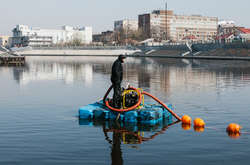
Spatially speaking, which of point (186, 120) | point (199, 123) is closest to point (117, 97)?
point (186, 120)

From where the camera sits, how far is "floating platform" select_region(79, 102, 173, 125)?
15.5 m

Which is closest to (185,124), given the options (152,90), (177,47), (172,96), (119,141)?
(119,141)

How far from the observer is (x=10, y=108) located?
19703 mm

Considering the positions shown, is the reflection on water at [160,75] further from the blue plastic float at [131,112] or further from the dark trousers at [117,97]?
the dark trousers at [117,97]

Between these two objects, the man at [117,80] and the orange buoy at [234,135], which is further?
the man at [117,80]

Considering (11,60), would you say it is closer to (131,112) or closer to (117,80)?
(117,80)

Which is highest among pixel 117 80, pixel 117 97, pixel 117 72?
pixel 117 72

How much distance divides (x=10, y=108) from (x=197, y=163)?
12.5 m

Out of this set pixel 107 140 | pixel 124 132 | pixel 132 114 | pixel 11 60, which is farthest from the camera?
pixel 11 60

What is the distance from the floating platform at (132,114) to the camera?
1549cm

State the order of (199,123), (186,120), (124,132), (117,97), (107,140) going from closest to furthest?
(107,140) < (124,132) < (199,123) < (186,120) < (117,97)

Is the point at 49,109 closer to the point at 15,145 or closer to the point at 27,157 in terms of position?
the point at 15,145

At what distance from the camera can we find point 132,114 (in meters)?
15.6

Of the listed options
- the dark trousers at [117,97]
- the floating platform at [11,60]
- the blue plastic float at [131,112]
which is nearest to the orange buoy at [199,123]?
the blue plastic float at [131,112]
